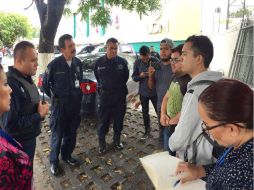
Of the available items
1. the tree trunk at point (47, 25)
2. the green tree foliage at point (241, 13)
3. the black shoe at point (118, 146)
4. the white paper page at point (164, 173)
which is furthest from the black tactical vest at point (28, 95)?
the green tree foliage at point (241, 13)

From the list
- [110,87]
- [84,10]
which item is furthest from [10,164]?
[84,10]

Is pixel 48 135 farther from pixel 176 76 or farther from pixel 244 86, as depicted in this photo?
pixel 244 86

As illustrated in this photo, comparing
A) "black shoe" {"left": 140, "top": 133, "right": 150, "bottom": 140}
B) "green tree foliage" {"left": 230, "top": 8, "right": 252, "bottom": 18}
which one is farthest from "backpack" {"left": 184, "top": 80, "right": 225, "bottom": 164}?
"green tree foliage" {"left": 230, "top": 8, "right": 252, "bottom": 18}

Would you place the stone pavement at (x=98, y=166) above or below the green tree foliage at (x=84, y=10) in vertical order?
below

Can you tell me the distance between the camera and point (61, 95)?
4.01m

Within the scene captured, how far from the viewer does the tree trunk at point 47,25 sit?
700cm

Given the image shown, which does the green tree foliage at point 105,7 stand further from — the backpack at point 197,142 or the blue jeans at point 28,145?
the backpack at point 197,142

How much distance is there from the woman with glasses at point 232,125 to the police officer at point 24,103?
6.05 feet

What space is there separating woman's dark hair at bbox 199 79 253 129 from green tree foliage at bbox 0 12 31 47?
35.5m

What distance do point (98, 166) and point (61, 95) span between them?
3.92 ft

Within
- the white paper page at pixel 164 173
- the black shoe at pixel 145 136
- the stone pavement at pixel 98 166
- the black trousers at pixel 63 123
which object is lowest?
the stone pavement at pixel 98 166

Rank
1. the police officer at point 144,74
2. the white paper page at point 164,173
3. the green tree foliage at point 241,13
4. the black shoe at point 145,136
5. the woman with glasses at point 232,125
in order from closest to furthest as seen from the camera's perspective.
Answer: the woman with glasses at point 232,125 → the white paper page at point 164,173 → the police officer at point 144,74 → the black shoe at point 145,136 → the green tree foliage at point 241,13

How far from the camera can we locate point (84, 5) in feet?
22.9

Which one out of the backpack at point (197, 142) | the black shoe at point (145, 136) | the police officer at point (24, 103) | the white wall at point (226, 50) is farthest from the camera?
the white wall at point (226, 50)
